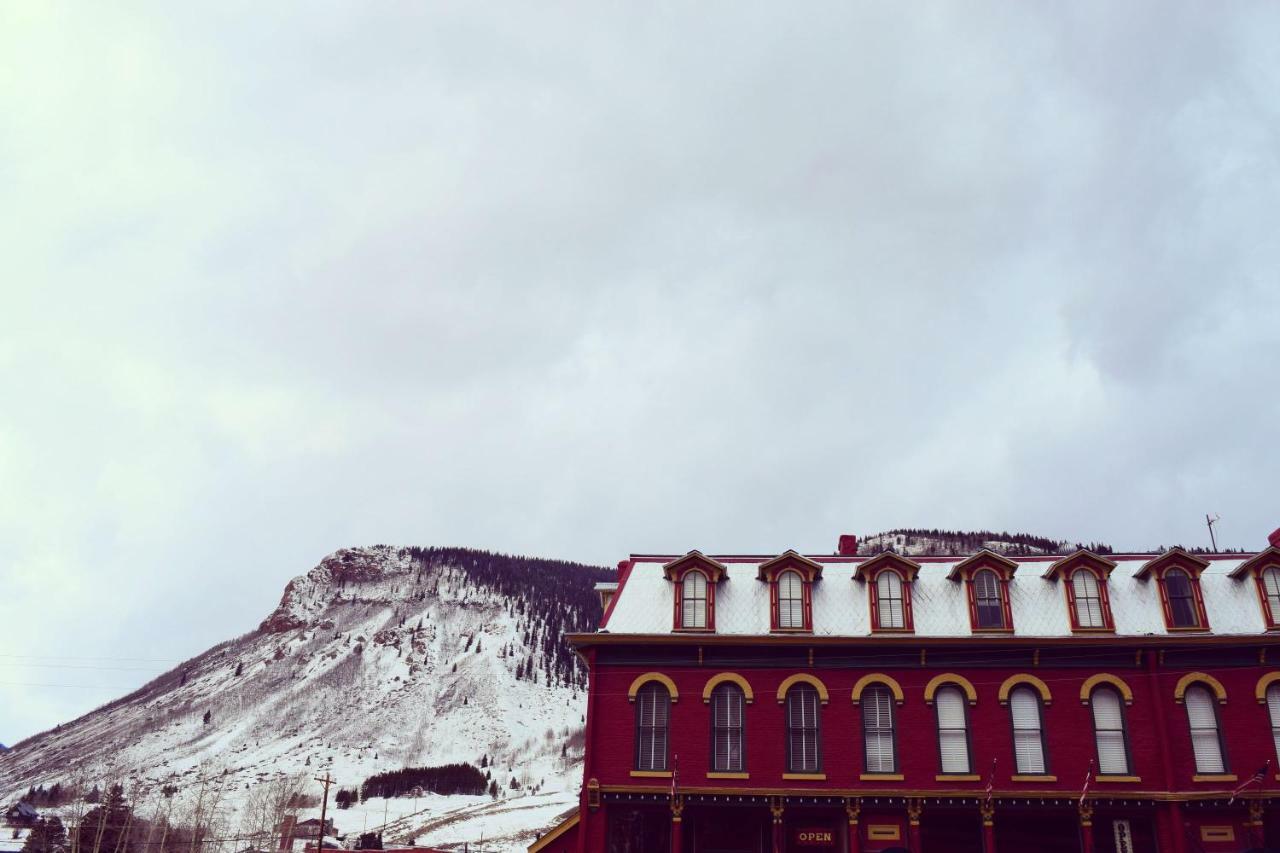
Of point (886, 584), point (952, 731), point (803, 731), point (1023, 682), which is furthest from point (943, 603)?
point (803, 731)

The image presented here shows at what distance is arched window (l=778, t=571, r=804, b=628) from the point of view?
1254 inches

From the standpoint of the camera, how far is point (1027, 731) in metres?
30.0

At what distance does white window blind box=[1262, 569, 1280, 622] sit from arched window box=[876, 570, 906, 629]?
1178cm

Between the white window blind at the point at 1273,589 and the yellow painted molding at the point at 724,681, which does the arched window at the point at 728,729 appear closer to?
the yellow painted molding at the point at 724,681

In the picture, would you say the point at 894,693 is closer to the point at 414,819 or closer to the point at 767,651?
the point at 767,651

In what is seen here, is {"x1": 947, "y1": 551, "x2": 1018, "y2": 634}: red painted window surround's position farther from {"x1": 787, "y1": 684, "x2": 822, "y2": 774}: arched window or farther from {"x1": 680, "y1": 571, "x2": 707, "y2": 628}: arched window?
{"x1": 680, "y1": 571, "x2": 707, "y2": 628}: arched window

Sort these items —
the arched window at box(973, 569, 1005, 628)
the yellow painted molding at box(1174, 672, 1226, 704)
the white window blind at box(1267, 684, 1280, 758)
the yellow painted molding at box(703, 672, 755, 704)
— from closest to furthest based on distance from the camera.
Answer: the white window blind at box(1267, 684, 1280, 758), the yellow painted molding at box(1174, 672, 1226, 704), the yellow painted molding at box(703, 672, 755, 704), the arched window at box(973, 569, 1005, 628)

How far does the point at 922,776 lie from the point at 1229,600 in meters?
12.1

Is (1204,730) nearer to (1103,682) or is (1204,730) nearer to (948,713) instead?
(1103,682)

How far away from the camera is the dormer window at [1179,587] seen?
3058cm

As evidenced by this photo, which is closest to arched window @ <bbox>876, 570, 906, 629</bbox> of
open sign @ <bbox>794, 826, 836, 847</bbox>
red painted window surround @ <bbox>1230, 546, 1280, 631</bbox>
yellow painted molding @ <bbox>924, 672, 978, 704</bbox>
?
yellow painted molding @ <bbox>924, 672, 978, 704</bbox>

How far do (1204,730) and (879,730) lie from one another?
10.2 meters

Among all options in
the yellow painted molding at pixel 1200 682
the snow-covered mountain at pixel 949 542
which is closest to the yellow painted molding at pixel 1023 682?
the yellow painted molding at pixel 1200 682

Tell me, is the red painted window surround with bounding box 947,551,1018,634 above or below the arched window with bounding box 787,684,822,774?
above
